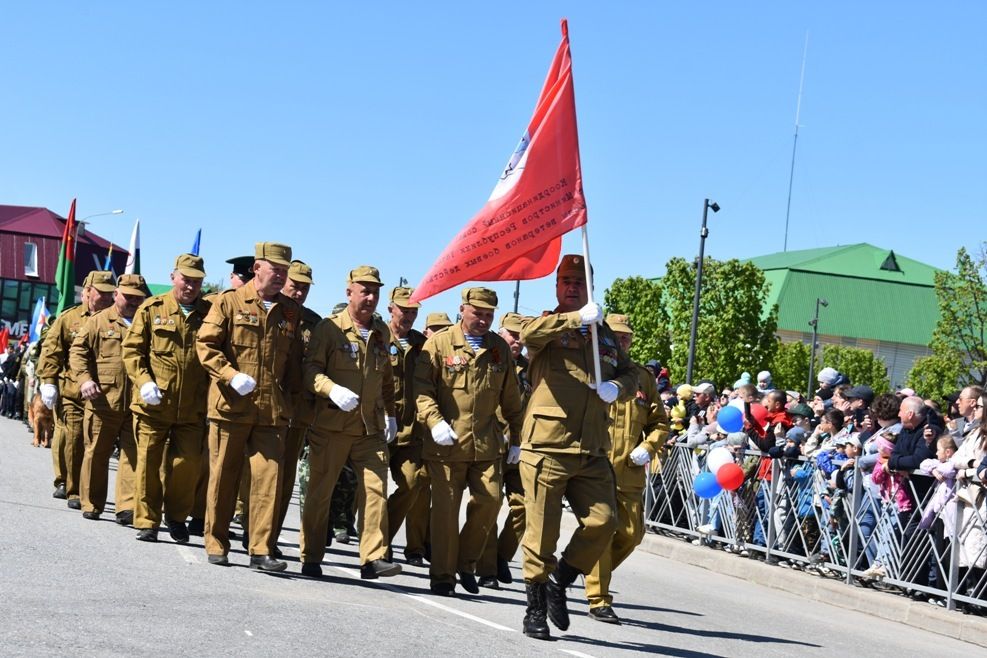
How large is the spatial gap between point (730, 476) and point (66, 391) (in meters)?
6.41

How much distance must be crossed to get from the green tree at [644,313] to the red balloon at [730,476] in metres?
56.7

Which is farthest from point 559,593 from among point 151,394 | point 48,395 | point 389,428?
point 48,395

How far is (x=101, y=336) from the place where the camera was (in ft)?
40.9

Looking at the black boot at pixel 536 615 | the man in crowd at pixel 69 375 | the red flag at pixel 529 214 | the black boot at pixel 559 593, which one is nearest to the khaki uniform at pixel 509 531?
the red flag at pixel 529 214

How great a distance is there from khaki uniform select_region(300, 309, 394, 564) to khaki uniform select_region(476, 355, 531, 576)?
1.13 metres

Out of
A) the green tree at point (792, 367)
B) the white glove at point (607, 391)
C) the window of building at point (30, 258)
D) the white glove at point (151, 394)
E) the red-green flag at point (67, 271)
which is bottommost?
the white glove at point (151, 394)

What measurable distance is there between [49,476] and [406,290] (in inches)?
257

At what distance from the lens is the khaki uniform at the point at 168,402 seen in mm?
11047

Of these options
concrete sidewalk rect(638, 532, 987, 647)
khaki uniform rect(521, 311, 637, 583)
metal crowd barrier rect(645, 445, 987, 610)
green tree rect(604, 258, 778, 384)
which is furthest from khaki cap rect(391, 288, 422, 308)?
green tree rect(604, 258, 778, 384)

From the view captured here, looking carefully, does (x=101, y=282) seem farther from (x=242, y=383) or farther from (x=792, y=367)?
(x=792, y=367)

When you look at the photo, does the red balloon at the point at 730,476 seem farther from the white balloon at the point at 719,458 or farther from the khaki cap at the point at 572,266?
the khaki cap at the point at 572,266

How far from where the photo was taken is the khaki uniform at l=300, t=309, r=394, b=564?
963 centimetres

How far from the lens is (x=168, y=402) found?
36.2ft

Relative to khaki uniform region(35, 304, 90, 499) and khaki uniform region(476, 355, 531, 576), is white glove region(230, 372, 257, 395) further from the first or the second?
khaki uniform region(35, 304, 90, 499)
